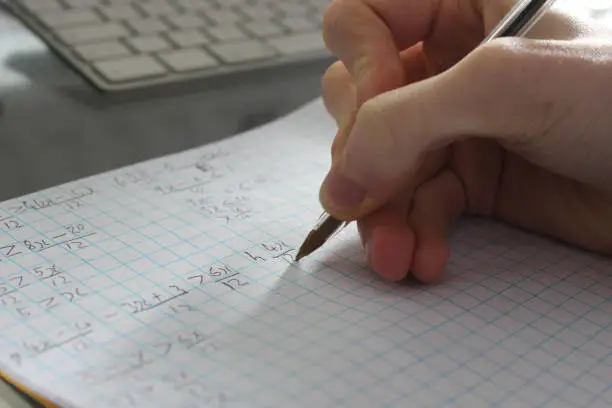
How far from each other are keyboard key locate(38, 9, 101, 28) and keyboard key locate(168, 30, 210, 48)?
0.07 meters

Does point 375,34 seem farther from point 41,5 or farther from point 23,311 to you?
point 41,5

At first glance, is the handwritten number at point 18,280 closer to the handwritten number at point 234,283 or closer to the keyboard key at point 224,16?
the handwritten number at point 234,283

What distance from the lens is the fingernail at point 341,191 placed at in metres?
0.40

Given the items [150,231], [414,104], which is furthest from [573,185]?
[150,231]

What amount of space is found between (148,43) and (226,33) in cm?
8

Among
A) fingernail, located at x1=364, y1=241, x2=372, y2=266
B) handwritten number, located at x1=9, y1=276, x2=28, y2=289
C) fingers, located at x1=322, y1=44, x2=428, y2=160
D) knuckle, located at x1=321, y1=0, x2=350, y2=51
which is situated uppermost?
knuckle, located at x1=321, y1=0, x2=350, y2=51

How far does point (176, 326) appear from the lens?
1.17 ft

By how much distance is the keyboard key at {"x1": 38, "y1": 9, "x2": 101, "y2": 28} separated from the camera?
0.68 meters

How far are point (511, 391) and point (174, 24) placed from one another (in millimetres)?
517

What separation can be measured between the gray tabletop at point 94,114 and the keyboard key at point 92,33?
0.08ft

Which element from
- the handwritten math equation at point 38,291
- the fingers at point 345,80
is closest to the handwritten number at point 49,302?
the handwritten math equation at point 38,291

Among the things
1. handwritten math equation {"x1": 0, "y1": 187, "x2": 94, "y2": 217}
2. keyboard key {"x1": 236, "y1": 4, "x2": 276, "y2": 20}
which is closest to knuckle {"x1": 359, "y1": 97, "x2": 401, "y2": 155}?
handwritten math equation {"x1": 0, "y1": 187, "x2": 94, "y2": 217}

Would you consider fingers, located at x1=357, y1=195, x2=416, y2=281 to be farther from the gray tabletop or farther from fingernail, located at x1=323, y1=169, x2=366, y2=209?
the gray tabletop

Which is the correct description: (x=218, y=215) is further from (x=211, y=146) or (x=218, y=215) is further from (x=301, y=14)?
(x=301, y=14)
